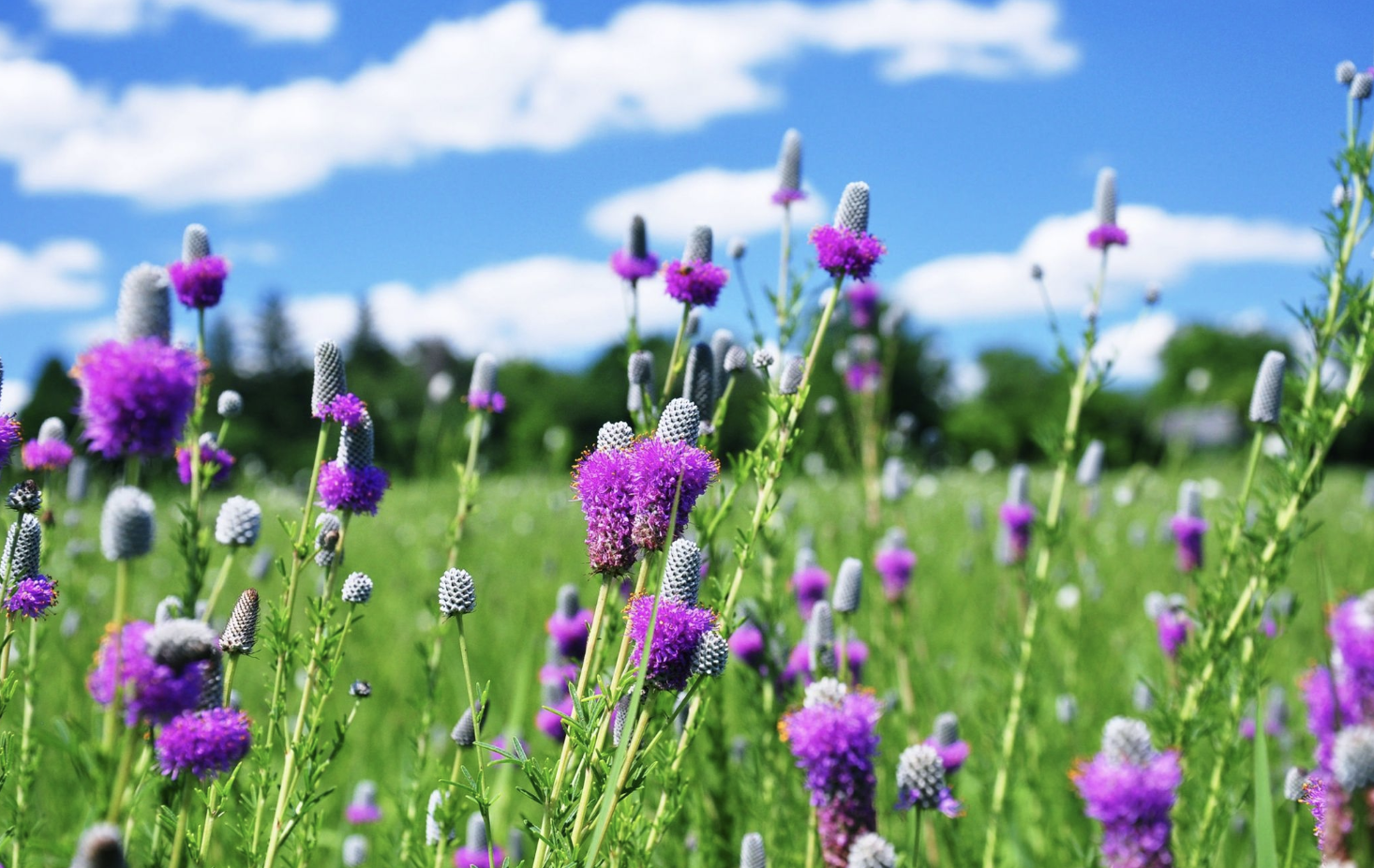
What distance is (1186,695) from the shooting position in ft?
9.55

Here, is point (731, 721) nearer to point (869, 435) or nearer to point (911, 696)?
point (911, 696)

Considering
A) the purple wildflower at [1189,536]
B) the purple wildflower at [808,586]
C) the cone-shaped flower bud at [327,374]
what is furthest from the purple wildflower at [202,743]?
the purple wildflower at [1189,536]

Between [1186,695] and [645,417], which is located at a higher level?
[645,417]

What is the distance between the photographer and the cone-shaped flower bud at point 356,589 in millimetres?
2014

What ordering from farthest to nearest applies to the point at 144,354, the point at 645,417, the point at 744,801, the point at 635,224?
the point at 744,801, the point at 635,224, the point at 645,417, the point at 144,354

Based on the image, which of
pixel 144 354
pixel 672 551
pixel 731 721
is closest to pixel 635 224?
pixel 672 551

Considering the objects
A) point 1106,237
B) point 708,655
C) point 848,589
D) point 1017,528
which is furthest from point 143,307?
point 1017,528

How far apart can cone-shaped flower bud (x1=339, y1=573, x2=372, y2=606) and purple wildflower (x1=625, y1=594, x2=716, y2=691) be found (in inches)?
28.3

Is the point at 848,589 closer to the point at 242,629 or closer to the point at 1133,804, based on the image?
the point at 1133,804

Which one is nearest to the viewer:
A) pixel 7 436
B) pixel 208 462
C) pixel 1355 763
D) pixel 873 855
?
pixel 1355 763

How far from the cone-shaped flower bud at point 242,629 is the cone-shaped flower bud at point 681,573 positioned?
0.74 metres

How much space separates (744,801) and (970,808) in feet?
5.75

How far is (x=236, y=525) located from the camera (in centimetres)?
172

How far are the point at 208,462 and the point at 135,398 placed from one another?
1.10 meters
